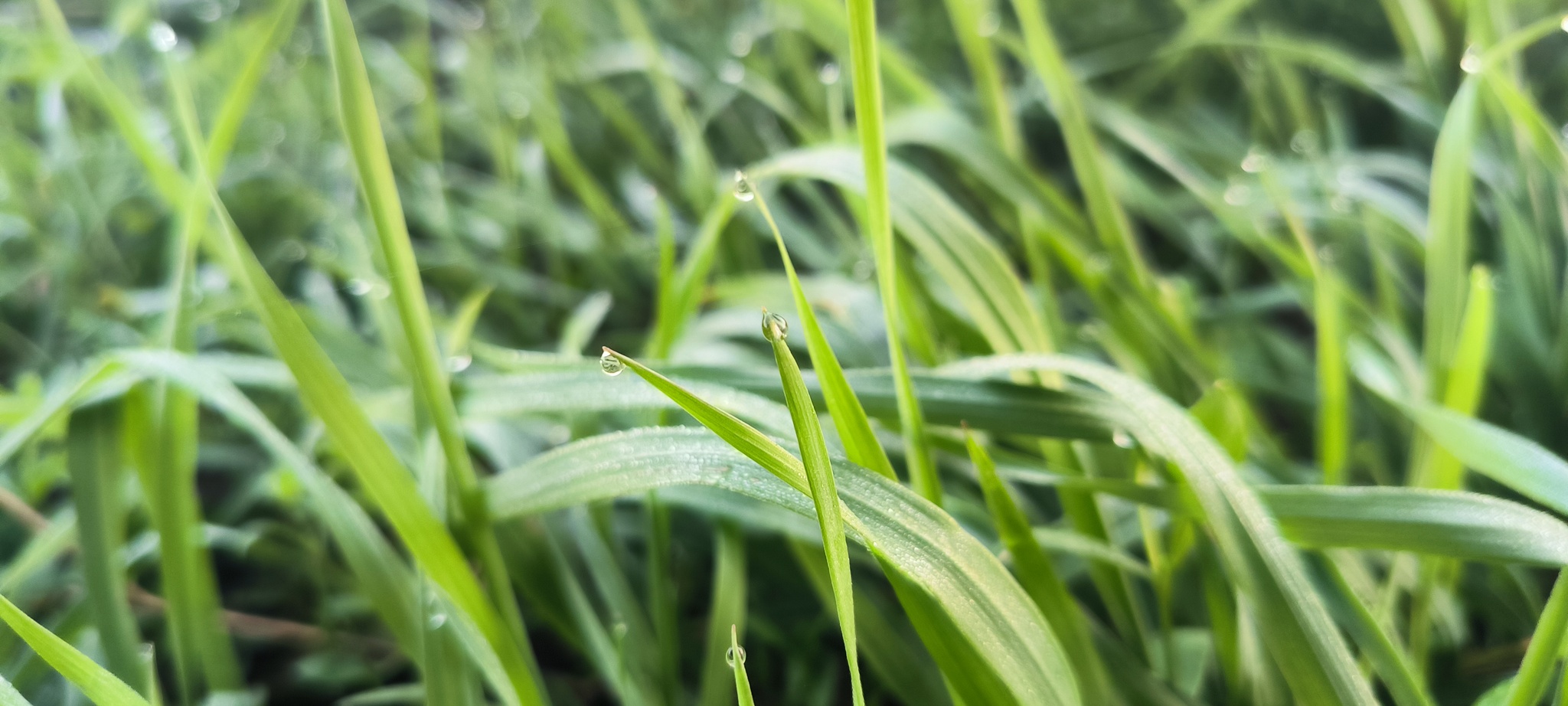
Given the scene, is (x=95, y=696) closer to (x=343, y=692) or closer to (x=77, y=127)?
(x=343, y=692)

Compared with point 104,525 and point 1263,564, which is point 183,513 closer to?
point 104,525

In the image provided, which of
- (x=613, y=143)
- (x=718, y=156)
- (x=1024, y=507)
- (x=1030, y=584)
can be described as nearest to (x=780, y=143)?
(x=718, y=156)

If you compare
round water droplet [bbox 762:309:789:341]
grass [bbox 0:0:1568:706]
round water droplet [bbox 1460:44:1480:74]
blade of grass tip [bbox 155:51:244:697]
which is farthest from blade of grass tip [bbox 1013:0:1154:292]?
blade of grass tip [bbox 155:51:244:697]

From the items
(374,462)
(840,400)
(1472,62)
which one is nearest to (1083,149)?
(1472,62)

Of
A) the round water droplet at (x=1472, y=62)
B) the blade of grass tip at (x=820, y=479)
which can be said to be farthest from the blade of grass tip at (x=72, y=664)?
the round water droplet at (x=1472, y=62)

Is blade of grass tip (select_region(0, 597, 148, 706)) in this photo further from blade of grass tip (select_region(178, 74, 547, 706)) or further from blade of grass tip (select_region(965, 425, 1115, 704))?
blade of grass tip (select_region(965, 425, 1115, 704))

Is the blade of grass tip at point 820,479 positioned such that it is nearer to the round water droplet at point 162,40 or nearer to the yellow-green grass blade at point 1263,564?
the yellow-green grass blade at point 1263,564
